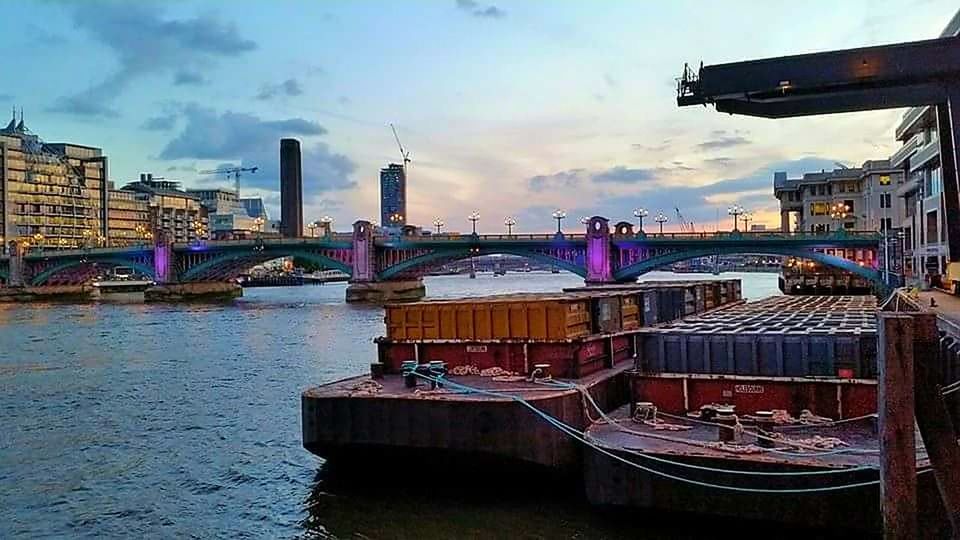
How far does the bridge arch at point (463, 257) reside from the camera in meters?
118

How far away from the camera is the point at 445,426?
21344 millimetres

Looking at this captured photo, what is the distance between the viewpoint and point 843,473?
16547mm

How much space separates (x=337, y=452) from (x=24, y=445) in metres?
14.8

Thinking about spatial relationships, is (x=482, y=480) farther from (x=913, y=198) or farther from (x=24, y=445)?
(x=913, y=198)

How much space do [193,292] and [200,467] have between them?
416 feet

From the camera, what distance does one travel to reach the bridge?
4088 inches

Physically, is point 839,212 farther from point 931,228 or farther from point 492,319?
point 492,319

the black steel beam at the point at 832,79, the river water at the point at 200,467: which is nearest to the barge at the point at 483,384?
the river water at the point at 200,467

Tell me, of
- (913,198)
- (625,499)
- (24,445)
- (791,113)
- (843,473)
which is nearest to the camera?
(843,473)

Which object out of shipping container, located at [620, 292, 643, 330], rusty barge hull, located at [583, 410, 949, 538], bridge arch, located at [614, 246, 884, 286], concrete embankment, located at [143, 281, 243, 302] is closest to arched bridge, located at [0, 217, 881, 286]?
bridge arch, located at [614, 246, 884, 286]

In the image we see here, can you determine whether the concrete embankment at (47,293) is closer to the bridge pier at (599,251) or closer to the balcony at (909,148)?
the bridge pier at (599,251)

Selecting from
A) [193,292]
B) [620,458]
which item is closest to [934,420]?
[620,458]

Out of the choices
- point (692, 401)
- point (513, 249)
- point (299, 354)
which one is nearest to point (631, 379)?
point (692, 401)

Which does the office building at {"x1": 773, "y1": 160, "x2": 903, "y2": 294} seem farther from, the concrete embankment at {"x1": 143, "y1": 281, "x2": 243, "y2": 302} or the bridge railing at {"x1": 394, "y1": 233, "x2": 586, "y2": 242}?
the concrete embankment at {"x1": 143, "y1": 281, "x2": 243, "y2": 302}
